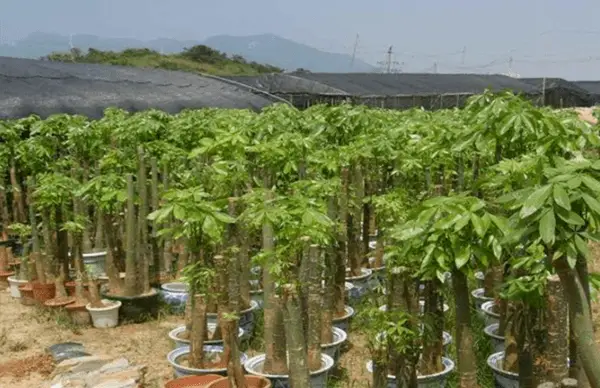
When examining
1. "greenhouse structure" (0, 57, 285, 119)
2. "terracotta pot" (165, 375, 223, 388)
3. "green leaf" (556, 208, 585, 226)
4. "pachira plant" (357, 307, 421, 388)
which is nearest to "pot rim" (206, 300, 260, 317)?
"terracotta pot" (165, 375, 223, 388)

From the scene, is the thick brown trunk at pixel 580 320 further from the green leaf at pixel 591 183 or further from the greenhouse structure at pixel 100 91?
the greenhouse structure at pixel 100 91

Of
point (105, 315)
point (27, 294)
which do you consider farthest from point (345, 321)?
point (27, 294)

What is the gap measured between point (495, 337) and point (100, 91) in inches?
416

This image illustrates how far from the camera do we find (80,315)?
6289 mm

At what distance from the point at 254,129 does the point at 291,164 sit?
130cm

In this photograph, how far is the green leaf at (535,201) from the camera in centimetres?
198

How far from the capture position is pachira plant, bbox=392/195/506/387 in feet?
9.12

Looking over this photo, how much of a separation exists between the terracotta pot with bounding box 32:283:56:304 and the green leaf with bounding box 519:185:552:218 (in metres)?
5.50

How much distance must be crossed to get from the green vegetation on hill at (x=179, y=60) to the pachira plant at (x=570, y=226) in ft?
116

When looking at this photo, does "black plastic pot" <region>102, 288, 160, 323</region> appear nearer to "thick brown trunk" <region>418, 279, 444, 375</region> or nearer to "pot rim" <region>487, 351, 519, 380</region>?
"thick brown trunk" <region>418, 279, 444, 375</region>

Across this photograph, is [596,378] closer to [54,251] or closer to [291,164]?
[291,164]

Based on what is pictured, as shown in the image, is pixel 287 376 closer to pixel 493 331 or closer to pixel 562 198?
pixel 493 331

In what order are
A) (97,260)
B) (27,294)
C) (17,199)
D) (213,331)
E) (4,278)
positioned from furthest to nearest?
1. (17,199)
2. (4,278)
3. (97,260)
4. (27,294)
5. (213,331)

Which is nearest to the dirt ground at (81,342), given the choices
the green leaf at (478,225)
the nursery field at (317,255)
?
the nursery field at (317,255)
